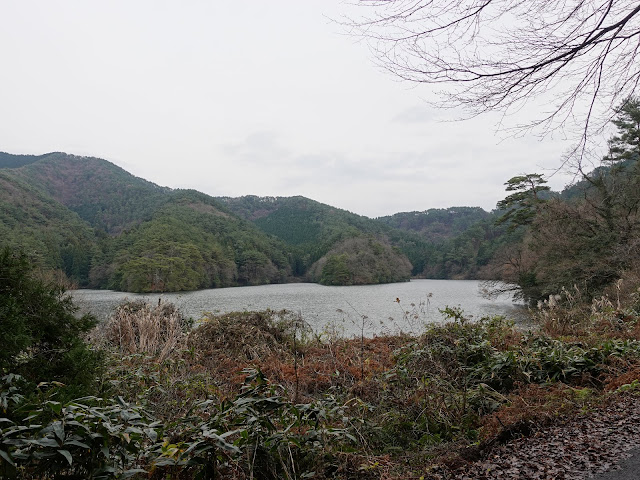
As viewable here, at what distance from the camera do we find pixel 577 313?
871 centimetres

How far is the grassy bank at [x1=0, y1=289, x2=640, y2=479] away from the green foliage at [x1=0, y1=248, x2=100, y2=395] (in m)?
0.18

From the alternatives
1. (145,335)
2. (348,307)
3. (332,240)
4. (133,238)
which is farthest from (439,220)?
(145,335)

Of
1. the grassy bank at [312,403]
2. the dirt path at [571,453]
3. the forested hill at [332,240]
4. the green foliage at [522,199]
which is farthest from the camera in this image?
the forested hill at [332,240]

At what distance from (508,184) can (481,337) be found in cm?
2895

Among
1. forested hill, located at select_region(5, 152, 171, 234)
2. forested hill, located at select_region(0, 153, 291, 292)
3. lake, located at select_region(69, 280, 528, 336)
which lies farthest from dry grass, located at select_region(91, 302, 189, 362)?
forested hill, located at select_region(5, 152, 171, 234)

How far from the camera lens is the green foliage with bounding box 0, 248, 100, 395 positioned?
2180mm

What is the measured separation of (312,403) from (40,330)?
5.84 feet

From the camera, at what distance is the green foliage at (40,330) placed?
7.15 ft

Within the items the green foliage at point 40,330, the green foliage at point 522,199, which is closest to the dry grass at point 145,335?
the green foliage at point 40,330

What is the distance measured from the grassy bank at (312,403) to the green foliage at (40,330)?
0.59 ft

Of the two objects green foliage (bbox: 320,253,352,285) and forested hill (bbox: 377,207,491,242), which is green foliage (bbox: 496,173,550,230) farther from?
forested hill (bbox: 377,207,491,242)

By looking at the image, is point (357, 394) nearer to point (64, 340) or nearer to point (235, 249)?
point (64, 340)

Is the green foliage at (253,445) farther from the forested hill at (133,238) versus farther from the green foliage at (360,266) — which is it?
the green foliage at (360,266)

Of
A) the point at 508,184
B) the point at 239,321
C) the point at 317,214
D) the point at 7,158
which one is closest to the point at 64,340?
the point at 239,321
